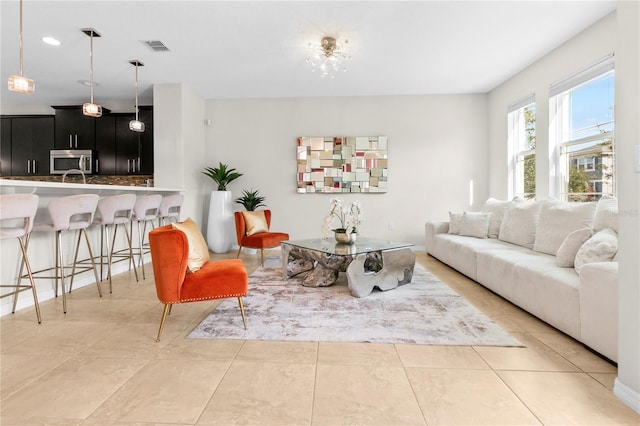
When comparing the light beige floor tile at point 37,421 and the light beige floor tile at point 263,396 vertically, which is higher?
the light beige floor tile at point 263,396

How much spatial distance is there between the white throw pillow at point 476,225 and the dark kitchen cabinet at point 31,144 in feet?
23.4

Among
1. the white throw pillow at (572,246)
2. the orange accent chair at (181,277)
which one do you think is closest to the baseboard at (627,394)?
the white throw pillow at (572,246)

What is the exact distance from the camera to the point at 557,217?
123 inches

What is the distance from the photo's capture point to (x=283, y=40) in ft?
12.2

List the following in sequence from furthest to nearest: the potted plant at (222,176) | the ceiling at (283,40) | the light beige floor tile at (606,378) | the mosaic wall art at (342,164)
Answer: the mosaic wall art at (342,164) → the potted plant at (222,176) → the ceiling at (283,40) → the light beige floor tile at (606,378)

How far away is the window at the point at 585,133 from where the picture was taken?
3.36m

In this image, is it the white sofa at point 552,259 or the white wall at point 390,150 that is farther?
the white wall at point 390,150

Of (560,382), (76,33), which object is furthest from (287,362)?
(76,33)

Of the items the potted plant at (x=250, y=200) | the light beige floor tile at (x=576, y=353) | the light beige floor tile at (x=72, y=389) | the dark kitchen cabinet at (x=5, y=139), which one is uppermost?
the dark kitchen cabinet at (x=5, y=139)

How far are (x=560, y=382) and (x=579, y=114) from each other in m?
3.31

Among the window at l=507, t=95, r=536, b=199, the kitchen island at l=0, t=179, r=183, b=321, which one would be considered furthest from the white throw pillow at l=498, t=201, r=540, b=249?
the kitchen island at l=0, t=179, r=183, b=321

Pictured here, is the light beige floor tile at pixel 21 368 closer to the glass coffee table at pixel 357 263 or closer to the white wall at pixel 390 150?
the glass coffee table at pixel 357 263

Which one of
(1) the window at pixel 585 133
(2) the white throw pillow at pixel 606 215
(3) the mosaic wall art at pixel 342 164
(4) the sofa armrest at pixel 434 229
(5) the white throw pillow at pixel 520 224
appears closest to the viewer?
(2) the white throw pillow at pixel 606 215

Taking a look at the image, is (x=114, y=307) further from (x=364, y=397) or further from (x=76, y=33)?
(x=76, y=33)
